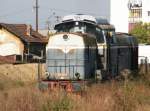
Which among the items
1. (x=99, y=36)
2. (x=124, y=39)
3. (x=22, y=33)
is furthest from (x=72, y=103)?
(x=22, y=33)

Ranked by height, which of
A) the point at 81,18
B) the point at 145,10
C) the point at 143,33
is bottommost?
the point at 81,18

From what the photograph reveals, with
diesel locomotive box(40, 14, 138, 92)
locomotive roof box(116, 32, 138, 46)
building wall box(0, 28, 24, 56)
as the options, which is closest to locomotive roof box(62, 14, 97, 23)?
diesel locomotive box(40, 14, 138, 92)

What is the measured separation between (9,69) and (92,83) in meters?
16.9

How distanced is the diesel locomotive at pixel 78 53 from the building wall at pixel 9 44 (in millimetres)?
37414

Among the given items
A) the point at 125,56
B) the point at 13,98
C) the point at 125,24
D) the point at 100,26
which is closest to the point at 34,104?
the point at 13,98

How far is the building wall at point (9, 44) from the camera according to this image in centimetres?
6141

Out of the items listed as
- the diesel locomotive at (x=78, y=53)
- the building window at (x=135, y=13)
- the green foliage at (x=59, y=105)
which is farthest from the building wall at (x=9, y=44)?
the building window at (x=135, y=13)

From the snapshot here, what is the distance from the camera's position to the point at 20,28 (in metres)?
66.7

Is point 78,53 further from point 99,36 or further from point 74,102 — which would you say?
point 74,102

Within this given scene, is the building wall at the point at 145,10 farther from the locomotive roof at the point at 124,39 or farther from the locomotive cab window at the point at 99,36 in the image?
the locomotive cab window at the point at 99,36

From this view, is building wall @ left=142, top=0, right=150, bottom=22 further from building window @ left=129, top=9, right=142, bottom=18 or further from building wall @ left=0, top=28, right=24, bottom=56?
building wall @ left=0, top=28, right=24, bottom=56

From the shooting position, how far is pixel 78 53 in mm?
21562

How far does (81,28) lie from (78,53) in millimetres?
2002

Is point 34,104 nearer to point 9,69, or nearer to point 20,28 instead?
point 9,69
